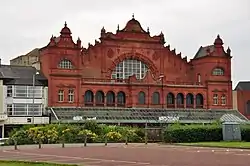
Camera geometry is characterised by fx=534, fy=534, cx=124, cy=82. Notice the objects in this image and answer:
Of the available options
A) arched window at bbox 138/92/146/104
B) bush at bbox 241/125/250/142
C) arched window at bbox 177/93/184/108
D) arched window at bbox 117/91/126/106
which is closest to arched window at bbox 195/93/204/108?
arched window at bbox 177/93/184/108

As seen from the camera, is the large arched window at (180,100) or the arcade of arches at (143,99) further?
the large arched window at (180,100)

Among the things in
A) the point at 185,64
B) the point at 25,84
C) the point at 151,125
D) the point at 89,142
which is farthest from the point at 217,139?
the point at 185,64

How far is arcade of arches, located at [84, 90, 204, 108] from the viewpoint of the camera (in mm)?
87125

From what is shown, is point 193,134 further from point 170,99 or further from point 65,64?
point 170,99

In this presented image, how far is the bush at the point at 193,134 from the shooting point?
52031 millimetres

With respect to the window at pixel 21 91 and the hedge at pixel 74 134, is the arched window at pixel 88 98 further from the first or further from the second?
the hedge at pixel 74 134

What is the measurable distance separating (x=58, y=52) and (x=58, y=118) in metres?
11.5

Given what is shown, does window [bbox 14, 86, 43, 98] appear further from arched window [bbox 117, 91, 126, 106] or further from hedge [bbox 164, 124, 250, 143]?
hedge [bbox 164, 124, 250, 143]

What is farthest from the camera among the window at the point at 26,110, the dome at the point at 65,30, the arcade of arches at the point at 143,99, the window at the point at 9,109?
the arcade of arches at the point at 143,99

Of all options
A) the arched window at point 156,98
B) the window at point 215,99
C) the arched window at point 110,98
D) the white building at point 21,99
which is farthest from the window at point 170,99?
the white building at point 21,99

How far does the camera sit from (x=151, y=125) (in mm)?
84750

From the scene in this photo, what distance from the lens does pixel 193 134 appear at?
52719 millimetres

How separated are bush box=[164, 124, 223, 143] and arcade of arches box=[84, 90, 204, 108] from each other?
35425mm

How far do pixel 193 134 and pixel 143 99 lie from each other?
37.3 metres
